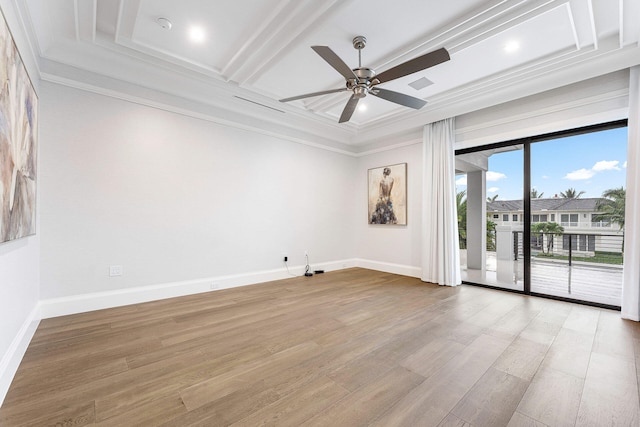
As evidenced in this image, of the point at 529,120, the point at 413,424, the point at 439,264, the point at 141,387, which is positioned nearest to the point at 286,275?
the point at 439,264

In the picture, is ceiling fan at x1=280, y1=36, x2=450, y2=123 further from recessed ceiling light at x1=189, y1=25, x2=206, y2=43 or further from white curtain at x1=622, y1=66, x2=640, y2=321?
white curtain at x1=622, y1=66, x2=640, y2=321

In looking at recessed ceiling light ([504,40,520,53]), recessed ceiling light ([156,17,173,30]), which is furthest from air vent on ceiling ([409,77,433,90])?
recessed ceiling light ([156,17,173,30])

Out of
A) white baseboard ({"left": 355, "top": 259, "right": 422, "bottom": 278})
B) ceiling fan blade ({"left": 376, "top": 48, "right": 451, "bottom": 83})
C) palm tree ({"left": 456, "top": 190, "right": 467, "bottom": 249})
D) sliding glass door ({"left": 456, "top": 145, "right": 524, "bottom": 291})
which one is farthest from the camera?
palm tree ({"left": 456, "top": 190, "right": 467, "bottom": 249})

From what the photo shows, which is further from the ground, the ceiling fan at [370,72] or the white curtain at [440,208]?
the ceiling fan at [370,72]

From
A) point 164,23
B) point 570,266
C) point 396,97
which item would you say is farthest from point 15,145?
point 570,266

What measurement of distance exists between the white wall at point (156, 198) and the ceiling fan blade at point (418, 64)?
2713 millimetres

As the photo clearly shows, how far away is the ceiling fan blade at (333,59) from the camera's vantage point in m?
2.25

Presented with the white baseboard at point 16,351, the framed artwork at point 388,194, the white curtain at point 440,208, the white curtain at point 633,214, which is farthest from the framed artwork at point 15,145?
the white curtain at point 633,214

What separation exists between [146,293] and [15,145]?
7.11 feet

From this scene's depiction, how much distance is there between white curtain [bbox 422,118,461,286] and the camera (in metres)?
4.52

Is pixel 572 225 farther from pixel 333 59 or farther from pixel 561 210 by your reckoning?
pixel 333 59

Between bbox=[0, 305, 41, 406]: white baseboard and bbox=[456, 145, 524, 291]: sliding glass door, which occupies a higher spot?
bbox=[456, 145, 524, 291]: sliding glass door

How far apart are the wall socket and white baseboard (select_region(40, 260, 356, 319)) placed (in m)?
0.20

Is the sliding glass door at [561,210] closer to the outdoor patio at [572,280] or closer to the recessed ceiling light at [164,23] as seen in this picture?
the outdoor patio at [572,280]
